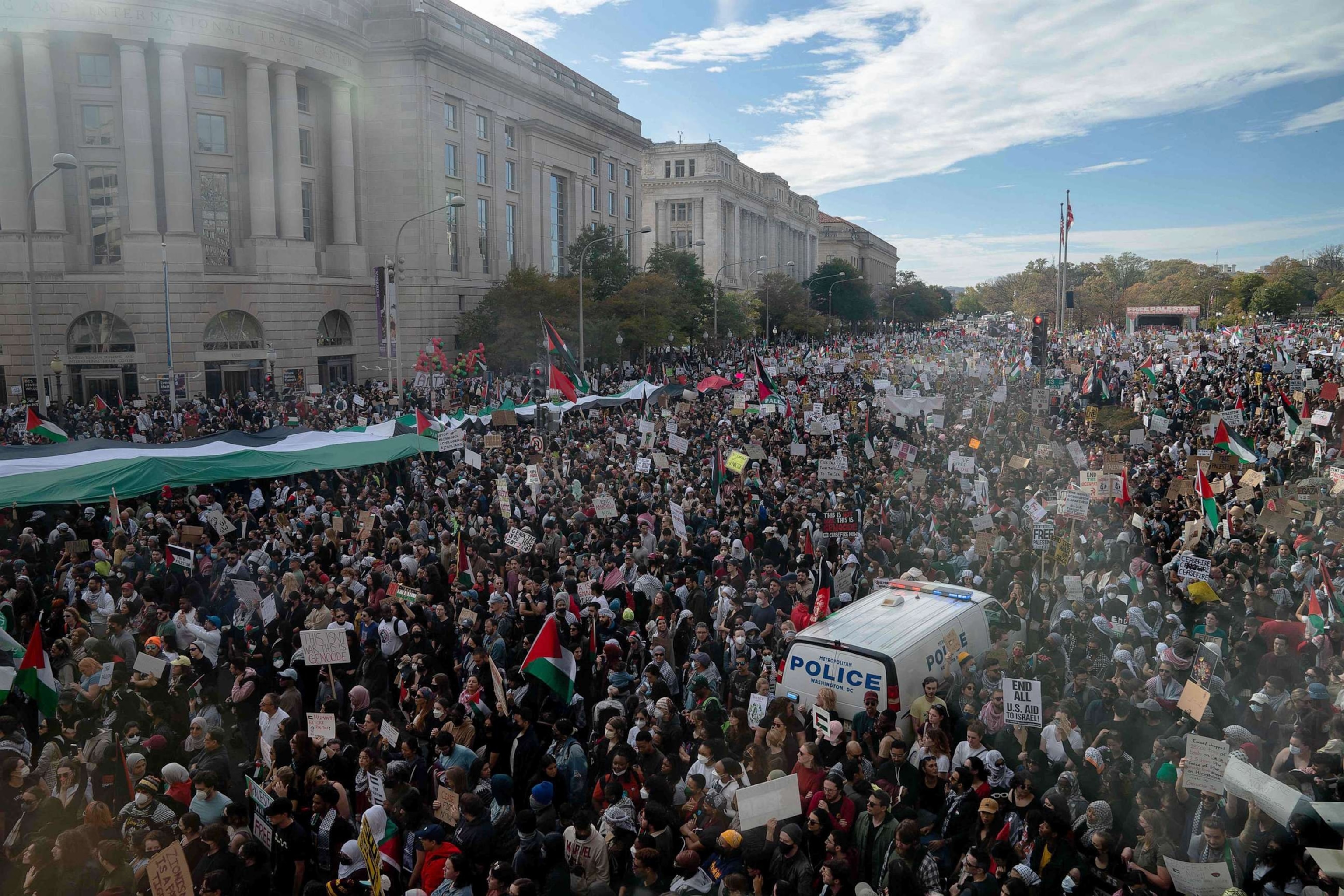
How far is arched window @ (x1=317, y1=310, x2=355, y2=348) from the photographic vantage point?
5166 centimetres

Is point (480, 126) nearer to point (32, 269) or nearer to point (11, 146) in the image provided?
point (11, 146)

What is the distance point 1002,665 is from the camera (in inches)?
382

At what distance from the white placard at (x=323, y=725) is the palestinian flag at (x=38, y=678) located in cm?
302

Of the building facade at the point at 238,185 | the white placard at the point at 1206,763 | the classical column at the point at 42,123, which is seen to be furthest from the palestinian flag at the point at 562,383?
the classical column at the point at 42,123

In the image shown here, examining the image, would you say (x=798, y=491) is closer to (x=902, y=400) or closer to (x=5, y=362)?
(x=902, y=400)

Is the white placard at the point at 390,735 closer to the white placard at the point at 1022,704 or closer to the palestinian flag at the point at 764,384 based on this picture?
the white placard at the point at 1022,704

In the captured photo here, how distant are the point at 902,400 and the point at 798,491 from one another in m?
9.79

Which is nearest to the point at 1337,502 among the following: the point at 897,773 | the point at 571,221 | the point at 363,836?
the point at 897,773

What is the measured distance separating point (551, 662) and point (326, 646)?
7.90ft

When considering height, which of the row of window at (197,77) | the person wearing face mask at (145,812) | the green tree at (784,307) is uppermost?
the row of window at (197,77)

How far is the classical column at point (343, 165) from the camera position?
51719 millimetres

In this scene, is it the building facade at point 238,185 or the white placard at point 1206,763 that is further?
the building facade at point 238,185

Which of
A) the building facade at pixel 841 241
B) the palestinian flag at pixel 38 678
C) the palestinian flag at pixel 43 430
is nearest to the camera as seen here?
the palestinian flag at pixel 38 678

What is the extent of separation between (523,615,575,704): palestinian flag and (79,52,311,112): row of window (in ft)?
152
